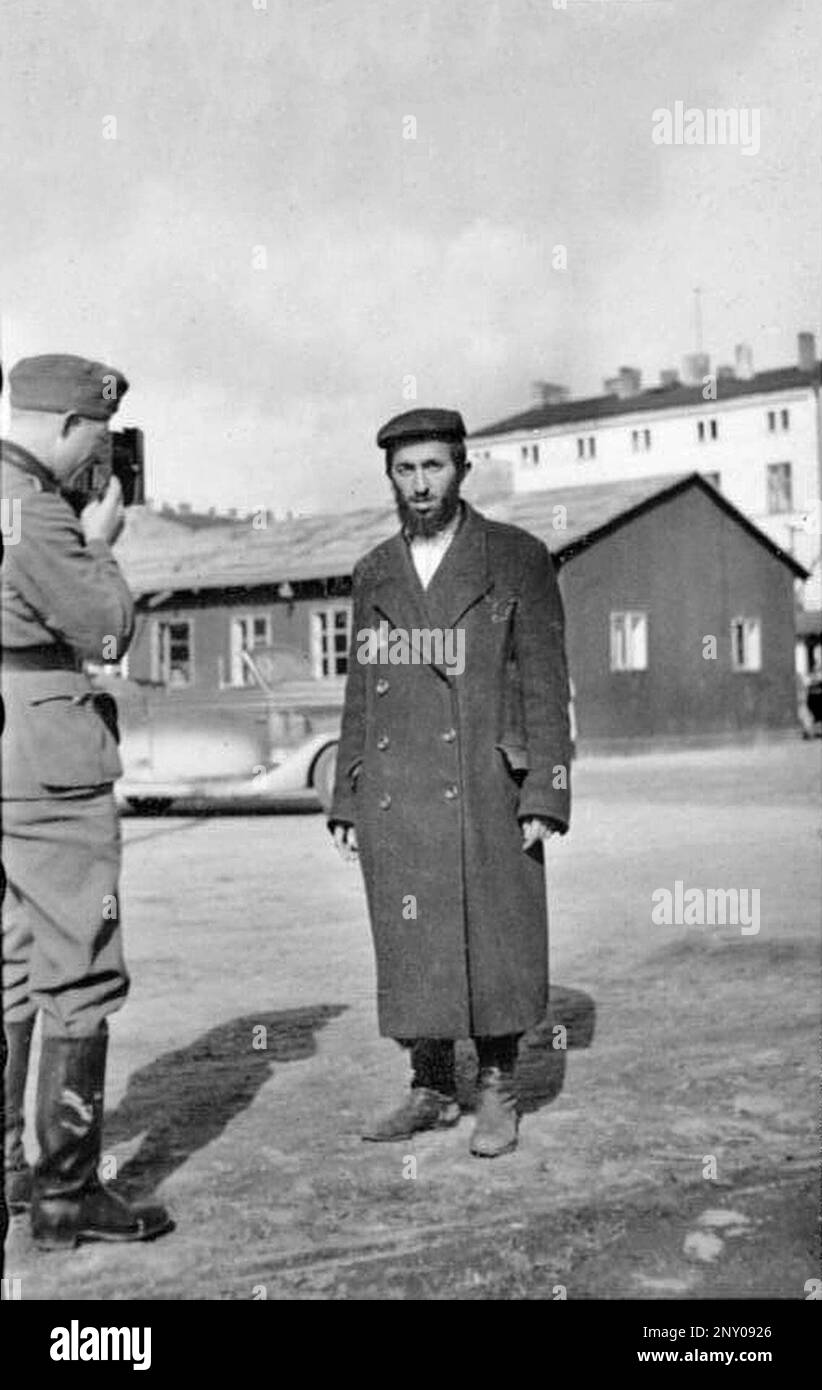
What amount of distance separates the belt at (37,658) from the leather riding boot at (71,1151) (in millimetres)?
803

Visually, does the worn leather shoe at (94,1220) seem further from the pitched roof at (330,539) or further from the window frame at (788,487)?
the window frame at (788,487)

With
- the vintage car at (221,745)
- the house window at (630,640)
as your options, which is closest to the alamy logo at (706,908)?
the vintage car at (221,745)

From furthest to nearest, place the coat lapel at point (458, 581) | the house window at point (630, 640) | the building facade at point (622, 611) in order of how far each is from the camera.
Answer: the house window at point (630, 640) → the building facade at point (622, 611) → the coat lapel at point (458, 581)

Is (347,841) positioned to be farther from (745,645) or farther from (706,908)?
(745,645)

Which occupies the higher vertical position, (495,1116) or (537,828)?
(537,828)

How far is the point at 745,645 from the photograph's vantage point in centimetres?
3278

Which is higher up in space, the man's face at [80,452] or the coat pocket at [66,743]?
the man's face at [80,452]

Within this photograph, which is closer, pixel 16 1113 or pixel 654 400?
pixel 16 1113

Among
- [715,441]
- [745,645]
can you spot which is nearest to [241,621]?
[745,645]

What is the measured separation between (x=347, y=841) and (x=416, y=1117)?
0.78 m

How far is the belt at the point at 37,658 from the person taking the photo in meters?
3.70

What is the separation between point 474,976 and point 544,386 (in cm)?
3799
